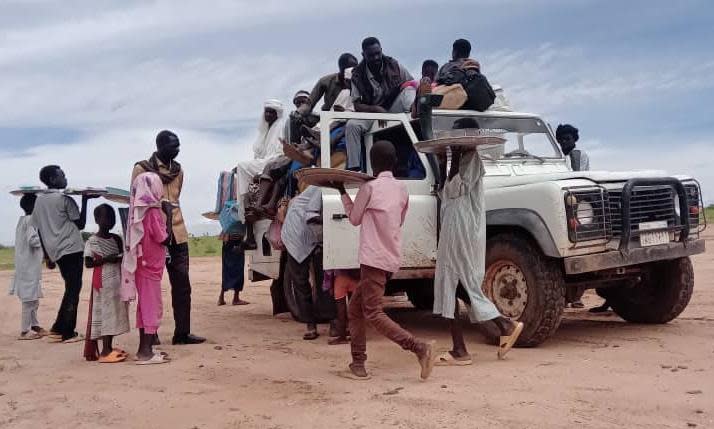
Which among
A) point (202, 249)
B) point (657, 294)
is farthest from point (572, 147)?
point (202, 249)

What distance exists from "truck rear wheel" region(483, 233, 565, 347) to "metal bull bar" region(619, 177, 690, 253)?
1.82 ft

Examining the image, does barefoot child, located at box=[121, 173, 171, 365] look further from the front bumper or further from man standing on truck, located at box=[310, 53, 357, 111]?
the front bumper

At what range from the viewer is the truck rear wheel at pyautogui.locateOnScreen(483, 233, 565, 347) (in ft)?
18.1

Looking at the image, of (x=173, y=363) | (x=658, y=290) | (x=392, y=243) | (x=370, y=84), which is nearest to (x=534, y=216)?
(x=392, y=243)

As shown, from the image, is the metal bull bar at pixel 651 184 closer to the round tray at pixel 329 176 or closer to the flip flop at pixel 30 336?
the round tray at pixel 329 176

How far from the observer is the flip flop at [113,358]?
5738 mm

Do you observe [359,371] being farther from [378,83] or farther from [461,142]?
[378,83]

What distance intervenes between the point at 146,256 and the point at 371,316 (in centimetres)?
198

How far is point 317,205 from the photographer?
21.2 ft

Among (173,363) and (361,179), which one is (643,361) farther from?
(173,363)

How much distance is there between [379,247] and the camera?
4.68m

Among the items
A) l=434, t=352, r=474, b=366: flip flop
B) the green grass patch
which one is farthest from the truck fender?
the green grass patch

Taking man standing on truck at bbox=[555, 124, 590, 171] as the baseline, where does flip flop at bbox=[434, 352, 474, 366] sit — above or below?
below

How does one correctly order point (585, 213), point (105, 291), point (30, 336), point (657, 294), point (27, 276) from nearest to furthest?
1. point (585, 213)
2. point (105, 291)
3. point (657, 294)
4. point (30, 336)
5. point (27, 276)
